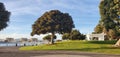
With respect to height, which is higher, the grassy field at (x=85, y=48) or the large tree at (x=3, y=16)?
the large tree at (x=3, y=16)

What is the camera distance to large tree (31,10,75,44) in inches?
3120

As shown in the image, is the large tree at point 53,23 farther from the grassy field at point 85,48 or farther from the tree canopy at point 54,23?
the grassy field at point 85,48

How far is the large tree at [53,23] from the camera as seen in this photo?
79250mm

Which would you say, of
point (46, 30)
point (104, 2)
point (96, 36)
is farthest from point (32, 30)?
point (96, 36)

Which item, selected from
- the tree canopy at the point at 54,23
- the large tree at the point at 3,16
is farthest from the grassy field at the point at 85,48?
the large tree at the point at 3,16

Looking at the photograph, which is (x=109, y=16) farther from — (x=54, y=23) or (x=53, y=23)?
(x=53, y=23)

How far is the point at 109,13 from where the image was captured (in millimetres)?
66500

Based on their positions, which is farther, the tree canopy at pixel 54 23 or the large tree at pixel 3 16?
the tree canopy at pixel 54 23

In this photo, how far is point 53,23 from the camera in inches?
3115

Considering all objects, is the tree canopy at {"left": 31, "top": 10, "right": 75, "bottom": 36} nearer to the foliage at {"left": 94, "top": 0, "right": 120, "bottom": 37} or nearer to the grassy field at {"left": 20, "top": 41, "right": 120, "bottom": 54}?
the grassy field at {"left": 20, "top": 41, "right": 120, "bottom": 54}

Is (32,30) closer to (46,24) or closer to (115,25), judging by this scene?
A: (46,24)

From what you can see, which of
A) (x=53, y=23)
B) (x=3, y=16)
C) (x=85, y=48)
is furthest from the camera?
(x=53, y=23)

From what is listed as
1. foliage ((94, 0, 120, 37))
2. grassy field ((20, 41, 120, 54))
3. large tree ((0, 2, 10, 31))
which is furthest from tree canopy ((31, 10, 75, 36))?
large tree ((0, 2, 10, 31))

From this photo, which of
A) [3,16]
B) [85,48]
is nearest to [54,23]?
[85,48]
